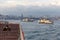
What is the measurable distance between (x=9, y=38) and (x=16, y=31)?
1618 mm

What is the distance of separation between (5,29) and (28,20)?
164 metres

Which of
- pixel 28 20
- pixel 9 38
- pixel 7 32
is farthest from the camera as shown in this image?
pixel 28 20

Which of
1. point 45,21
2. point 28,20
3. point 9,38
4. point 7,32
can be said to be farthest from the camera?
point 28,20

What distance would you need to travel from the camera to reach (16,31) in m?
14.2

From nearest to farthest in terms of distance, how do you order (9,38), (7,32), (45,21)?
(9,38) < (7,32) < (45,21)

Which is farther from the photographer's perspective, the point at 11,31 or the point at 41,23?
the point at 41,23

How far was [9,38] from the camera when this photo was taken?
12633mm

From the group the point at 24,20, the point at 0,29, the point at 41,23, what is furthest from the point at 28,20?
the point at 0,29

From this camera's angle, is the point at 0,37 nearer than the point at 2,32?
Yes

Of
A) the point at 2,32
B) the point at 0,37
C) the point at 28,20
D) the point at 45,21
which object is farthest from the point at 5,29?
the point at 28,20

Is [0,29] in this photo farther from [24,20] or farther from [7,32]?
[24,20]

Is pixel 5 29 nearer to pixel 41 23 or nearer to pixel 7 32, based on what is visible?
pixel 7 32

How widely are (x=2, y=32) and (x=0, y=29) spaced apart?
0.76 metres

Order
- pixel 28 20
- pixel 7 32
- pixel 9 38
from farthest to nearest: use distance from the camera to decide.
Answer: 1. pixel 28 20
2. pixel 7 32
3. pixel 9 38
